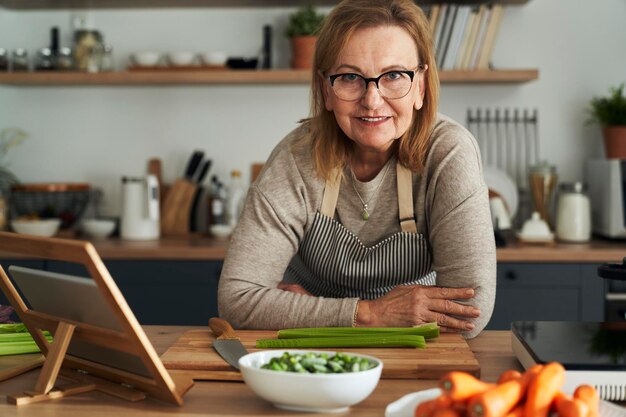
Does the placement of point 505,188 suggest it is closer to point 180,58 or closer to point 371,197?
point 180,58

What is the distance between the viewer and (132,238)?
12.4 feet

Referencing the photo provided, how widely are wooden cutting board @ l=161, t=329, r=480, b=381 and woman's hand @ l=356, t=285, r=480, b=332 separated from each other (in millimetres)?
177

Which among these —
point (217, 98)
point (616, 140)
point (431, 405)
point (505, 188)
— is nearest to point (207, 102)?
point (217, 98)

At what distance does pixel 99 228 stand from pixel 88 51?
0.82 meters

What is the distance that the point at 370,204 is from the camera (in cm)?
211

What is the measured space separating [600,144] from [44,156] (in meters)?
2.60

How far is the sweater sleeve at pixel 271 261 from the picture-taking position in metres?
1.85

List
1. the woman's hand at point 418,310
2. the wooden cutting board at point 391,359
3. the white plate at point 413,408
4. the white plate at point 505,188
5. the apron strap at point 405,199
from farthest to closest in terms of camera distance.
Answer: the white plate at point 505,188 < the apron strap at point 405,199 < the woman's hand at point 418,310 < the wooden cutting board at point 391,359 < the white plate at point 413,408

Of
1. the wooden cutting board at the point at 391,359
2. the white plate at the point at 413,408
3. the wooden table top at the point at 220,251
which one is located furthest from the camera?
the wooden table top at the point at 220,251

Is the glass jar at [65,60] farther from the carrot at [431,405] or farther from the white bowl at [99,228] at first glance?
the carrot at [431,405]

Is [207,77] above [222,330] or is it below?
above

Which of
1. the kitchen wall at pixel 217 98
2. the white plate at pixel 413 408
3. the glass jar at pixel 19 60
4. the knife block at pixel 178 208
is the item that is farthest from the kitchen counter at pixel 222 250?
the white plate at pixel 413 408

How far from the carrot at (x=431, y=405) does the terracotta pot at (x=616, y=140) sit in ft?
9.46

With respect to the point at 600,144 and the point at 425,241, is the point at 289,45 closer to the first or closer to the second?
the point at 600,144
